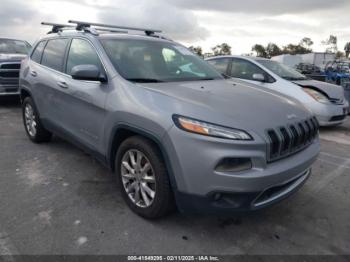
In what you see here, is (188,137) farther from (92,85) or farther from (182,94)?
(92,85)

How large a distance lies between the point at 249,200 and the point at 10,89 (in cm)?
795

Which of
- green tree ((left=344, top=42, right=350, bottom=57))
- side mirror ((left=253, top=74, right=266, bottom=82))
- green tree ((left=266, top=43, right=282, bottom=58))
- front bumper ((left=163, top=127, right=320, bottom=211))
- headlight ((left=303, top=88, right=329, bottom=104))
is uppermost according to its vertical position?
green tree ((left=344, top=42, right=350, bottom=57))

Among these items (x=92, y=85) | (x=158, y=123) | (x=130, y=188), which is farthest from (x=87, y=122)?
(x=158, y=123)

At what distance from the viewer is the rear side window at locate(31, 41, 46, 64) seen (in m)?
5.13

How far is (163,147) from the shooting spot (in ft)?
8.93

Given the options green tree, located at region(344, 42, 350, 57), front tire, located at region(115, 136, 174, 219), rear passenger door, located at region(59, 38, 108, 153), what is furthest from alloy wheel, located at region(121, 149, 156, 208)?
green tree, located at region(344, 42, 350, 57)

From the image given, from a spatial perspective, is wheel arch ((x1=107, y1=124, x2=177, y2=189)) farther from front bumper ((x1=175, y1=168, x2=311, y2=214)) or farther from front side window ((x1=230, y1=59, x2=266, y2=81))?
front side window ((x1=230, y1=59, x2=266, y2=81))

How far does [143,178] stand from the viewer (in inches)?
120

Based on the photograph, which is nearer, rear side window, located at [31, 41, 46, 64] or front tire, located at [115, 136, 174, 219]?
front tire, located at [115, 136, 174, 219]

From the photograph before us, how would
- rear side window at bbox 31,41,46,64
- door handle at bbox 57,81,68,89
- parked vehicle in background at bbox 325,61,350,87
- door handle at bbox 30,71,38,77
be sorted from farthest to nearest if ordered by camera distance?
parked vehicle in background at bbox 325,61,350,87
rear side window at bbox 31,41,46,64
door handle at bbox 30,71,38,77
door handle at bbox 57,81,68,89

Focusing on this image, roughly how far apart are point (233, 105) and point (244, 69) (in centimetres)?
482

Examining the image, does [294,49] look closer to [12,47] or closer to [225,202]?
[12,47]

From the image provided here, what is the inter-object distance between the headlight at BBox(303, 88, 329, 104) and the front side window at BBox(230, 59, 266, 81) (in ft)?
3.27

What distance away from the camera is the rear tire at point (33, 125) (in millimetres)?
5168
